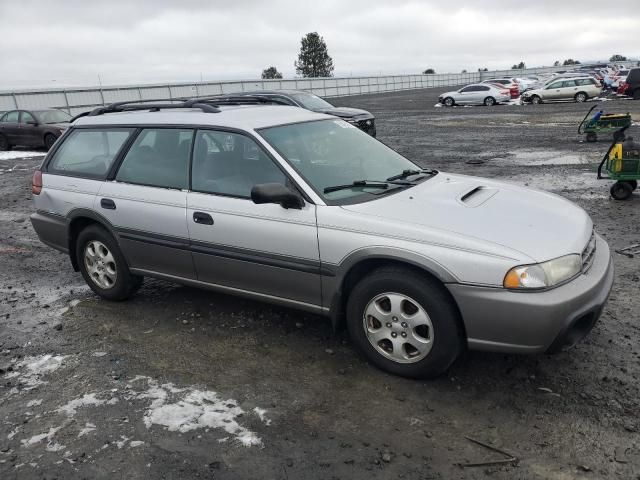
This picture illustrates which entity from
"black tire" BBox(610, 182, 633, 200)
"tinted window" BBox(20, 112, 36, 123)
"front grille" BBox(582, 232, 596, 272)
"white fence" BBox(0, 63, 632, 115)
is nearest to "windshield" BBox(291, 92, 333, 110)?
"black tire" BBox(610, 182, 633, 200)

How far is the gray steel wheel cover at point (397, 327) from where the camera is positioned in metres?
3.45

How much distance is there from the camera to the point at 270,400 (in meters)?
3.48

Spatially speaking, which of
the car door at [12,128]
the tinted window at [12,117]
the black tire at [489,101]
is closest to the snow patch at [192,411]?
the car door at [12,128]

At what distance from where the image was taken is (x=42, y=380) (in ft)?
12.7

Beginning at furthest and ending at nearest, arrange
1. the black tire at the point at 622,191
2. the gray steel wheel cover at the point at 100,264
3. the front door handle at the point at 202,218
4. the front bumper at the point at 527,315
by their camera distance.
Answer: the black tire at the point at 622,191
the gray steel wheel cover at the point at 100,264
the front door handle at the point at 202,218
the front bumper at the point at 527,315

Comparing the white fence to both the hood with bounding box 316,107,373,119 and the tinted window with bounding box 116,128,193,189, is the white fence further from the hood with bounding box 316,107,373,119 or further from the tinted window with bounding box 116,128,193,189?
the tinted window with bounding box 116,128,193,189

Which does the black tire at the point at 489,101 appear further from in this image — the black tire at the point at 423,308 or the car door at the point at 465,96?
the black tire at the point at 423,308

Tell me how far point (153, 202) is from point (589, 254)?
10.7 ft

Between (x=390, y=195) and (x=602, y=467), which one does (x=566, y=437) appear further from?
(x=390, y=195)

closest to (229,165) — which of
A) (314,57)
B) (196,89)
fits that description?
(196,89)

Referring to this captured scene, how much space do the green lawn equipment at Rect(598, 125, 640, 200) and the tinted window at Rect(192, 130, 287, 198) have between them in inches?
252

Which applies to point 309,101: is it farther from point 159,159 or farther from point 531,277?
point 531,277

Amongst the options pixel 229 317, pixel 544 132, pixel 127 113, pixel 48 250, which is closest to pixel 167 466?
pixel 229 317

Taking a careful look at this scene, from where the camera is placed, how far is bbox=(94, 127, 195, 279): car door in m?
4.43
